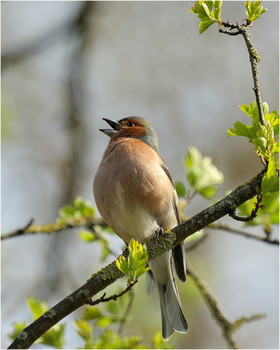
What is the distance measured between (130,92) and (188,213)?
9.40 feet

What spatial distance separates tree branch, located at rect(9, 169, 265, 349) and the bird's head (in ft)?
7.57

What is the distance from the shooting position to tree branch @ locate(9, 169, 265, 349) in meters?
3.39

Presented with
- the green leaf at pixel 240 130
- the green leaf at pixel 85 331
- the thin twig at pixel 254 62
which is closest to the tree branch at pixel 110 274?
the green leaf at pixel 240 130

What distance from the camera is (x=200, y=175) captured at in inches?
202

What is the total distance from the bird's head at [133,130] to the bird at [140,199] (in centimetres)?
51

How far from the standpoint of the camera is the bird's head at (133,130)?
230 inches

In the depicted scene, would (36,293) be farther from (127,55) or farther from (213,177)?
(127,55)

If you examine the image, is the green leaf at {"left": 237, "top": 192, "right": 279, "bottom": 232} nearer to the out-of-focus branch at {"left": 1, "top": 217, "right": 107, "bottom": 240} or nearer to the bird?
the bird

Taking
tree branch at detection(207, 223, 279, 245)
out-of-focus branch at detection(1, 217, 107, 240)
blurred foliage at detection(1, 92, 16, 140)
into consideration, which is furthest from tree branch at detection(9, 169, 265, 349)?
blurred foliage at detection(1, 92, 16, 140)

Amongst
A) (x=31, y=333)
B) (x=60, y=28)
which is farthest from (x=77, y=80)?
(x=31, y=333)

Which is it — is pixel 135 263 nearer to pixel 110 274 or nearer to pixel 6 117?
pixel 110 274

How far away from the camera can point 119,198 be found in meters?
4.76

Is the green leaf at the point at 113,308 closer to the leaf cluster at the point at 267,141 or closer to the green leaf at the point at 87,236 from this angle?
the green leaf at the point at 87,236

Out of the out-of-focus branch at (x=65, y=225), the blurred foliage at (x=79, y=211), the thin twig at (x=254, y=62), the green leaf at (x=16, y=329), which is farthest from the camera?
the blurred foliage at (x=79, y=211)
